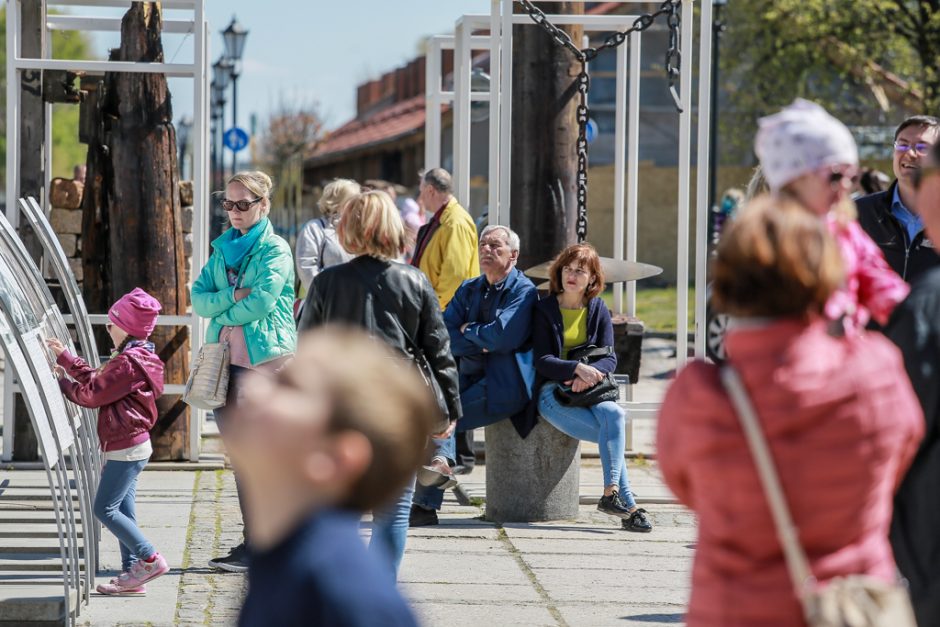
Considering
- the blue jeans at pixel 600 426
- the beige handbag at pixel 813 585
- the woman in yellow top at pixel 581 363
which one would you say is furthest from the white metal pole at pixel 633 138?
the beige handbag at pixel 813 585

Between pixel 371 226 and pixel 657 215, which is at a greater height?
pixel 657 215

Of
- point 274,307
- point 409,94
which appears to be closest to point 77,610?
point 274,307

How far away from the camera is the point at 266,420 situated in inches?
92.3

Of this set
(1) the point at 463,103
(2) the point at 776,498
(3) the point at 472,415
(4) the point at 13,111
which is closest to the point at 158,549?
(3) the point at 472,415

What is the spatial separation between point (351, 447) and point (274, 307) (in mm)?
5123

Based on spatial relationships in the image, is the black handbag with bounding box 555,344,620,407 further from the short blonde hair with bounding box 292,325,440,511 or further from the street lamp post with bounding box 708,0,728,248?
the street lamp post with bounding box 708,0,728,248

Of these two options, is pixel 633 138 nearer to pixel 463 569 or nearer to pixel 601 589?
pixel 463 569

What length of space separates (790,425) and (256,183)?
4.93 meters

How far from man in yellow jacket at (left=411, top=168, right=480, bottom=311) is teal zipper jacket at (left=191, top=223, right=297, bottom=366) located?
2.72 m

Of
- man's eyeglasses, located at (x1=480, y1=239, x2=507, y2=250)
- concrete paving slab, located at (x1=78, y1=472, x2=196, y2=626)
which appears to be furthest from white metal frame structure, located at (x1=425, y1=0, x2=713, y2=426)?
concrete paving slab, located at (x1=78, y1=472, x2=196, y2=626)

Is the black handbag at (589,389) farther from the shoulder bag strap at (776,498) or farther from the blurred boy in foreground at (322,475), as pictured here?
the blurred boy in foreground at (322,475)

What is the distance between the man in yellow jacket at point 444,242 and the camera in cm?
1009

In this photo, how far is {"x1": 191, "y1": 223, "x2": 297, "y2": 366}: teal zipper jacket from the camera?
7.28m

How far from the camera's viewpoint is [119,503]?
6539 mm
